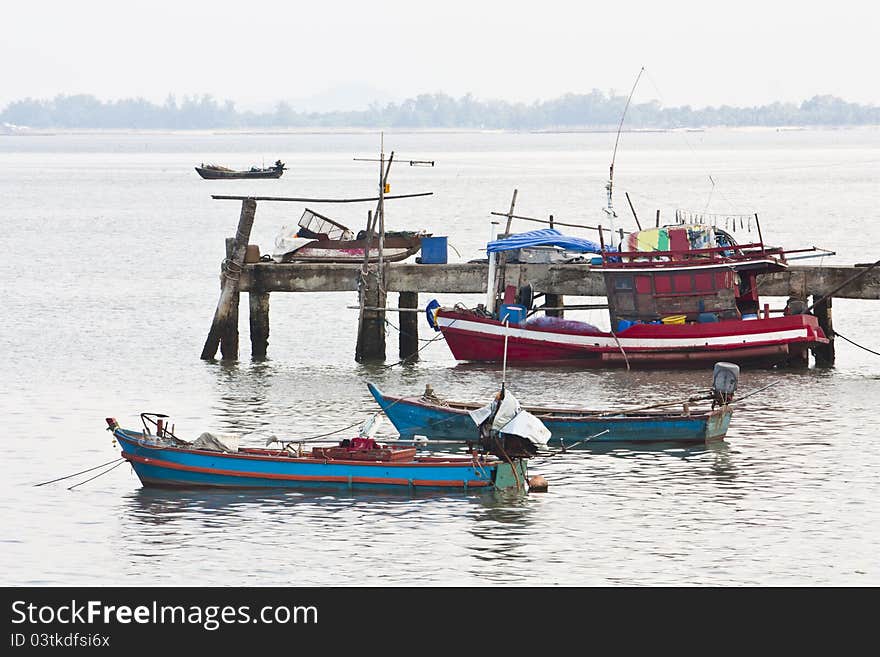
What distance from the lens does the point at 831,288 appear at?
4219cm

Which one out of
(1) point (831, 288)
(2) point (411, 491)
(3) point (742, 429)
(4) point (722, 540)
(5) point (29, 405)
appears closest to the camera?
(4) point (722, 540)

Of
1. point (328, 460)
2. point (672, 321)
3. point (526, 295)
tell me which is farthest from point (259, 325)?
point (328, 460)

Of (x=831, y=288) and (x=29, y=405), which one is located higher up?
(x=831, y=288)

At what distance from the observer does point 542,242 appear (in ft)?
142

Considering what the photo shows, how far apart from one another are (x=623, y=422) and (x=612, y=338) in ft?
29.5

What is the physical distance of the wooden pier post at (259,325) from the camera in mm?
44350

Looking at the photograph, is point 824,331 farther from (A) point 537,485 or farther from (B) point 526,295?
(A) point 537,485

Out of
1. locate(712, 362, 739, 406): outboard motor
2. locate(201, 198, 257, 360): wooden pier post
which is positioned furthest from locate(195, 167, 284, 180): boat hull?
locate(712, 362, 739, 406): outboard motor

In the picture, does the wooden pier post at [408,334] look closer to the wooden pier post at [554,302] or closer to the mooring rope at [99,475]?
the wooden pier post at [554,302]

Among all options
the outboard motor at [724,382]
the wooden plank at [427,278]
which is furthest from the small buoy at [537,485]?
the wooden plank at [427,278]

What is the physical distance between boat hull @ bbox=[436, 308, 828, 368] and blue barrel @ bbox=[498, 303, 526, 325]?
0.21 m
